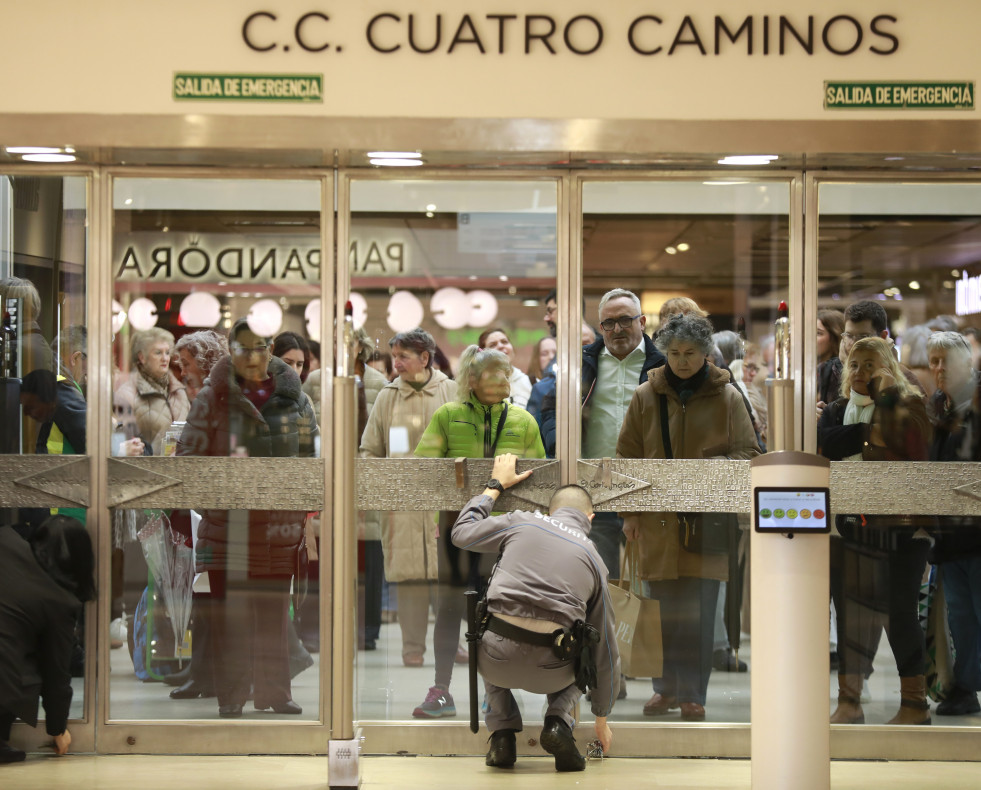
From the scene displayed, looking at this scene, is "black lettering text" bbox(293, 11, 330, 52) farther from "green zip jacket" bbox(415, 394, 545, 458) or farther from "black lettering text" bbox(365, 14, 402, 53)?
"green zip jacket" bbox(415, 394, 545, 458)

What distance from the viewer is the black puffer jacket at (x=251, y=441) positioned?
4.66 m

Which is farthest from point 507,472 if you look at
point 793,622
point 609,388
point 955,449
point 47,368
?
point 47,368

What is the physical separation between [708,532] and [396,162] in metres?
2.19

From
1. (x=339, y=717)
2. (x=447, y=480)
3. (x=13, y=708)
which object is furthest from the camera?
(x=447, y=480)

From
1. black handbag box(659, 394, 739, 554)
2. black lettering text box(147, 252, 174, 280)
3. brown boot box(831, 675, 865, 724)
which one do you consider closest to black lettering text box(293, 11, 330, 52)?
black lettering text box(147, 252, 174, 280)

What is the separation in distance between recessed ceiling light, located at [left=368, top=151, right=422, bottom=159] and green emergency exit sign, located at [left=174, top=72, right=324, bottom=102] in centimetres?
31

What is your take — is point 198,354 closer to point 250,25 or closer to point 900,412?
point 250,25

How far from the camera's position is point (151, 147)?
430 centimetres

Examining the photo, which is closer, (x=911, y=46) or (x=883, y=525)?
(x=911, y=46)

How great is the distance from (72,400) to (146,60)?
155 cm

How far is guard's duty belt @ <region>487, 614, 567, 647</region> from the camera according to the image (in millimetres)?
4031

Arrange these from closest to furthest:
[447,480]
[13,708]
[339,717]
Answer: [339,717] → [13,708] → [447,480]

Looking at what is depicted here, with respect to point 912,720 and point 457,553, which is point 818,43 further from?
point 912,720

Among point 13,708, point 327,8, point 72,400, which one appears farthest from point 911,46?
point 13,708
